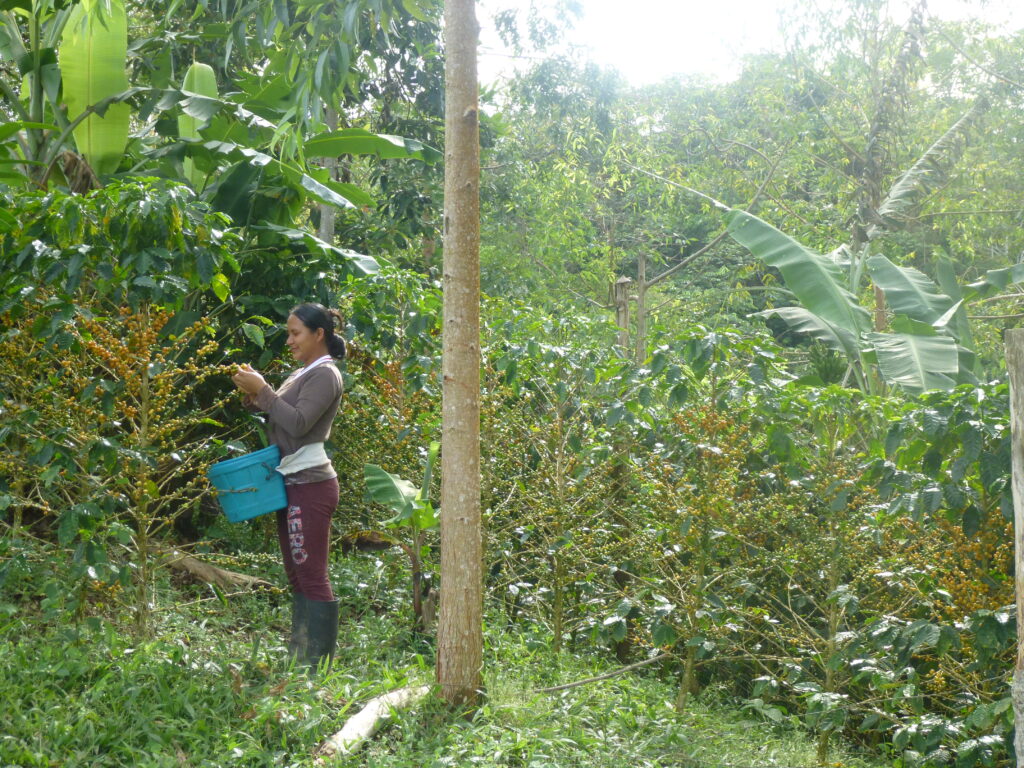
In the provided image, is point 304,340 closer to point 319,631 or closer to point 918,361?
point 319,631

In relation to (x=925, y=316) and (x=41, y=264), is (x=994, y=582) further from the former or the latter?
(x=41, y=264)

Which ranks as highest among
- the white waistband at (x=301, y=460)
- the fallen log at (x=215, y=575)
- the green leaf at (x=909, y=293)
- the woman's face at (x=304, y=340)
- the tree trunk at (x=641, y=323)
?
the woman's face at (x=304, y=340)

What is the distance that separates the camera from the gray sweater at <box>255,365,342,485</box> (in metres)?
4.19

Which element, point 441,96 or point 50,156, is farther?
point 441,96

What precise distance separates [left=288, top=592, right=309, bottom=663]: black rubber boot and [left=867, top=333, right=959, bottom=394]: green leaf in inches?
137

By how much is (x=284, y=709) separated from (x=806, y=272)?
14.9ft

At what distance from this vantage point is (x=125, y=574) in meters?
3.92

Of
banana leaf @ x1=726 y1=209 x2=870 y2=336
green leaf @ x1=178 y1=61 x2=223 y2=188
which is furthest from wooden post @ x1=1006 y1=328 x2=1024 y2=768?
green leaf @ x1=178 y1=61 x2=223 y2=188

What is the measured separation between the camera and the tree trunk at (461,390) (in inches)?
159

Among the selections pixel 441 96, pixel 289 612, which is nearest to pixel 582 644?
pixel 289 612

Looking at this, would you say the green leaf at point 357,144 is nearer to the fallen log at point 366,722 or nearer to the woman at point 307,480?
the woman at point 307,480

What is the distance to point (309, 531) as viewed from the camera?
4.29 m

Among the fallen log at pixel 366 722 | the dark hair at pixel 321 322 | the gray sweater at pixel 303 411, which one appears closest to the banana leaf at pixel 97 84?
the dark hair at pixel 321 322

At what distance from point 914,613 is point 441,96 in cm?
642
